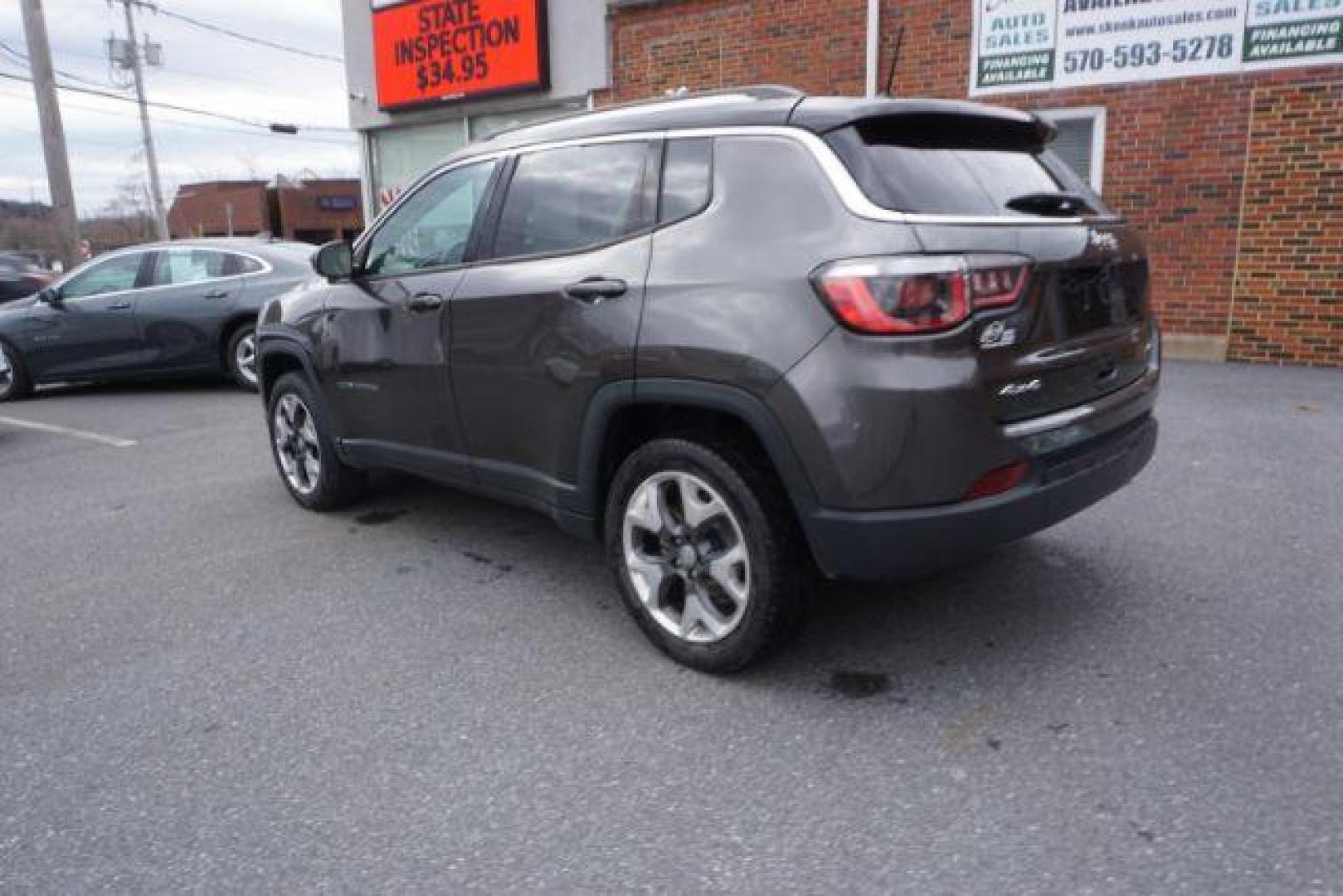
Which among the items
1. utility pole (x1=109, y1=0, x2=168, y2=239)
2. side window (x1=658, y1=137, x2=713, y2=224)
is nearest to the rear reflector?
side window (x1=658, y1=137, x2=713, y2=224)

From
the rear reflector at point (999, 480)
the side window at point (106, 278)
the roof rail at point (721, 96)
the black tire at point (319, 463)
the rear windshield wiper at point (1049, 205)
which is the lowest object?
the black tire at point (319, 463)

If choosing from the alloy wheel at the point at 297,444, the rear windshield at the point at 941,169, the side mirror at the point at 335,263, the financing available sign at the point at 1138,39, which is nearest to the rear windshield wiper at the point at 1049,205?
the rear windshield at the point at 941,169

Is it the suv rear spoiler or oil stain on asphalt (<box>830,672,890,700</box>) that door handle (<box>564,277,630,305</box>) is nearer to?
the suv rear spoiler

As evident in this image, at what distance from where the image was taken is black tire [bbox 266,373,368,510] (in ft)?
16.2

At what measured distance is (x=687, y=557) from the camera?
3213 mm

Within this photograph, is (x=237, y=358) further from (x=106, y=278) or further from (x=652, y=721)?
(x=652, y=721)

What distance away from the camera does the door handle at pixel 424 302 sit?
4008 mm

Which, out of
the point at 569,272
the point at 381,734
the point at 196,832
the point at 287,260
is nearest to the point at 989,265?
the point at 569,272

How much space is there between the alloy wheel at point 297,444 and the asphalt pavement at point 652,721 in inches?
17.1

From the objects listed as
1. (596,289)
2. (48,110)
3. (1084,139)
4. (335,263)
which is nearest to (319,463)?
(335,263)

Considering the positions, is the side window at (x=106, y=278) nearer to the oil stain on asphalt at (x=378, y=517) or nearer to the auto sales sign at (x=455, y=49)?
the auto sales sign at (x=455, y=49)

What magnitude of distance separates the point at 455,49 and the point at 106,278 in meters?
6.47

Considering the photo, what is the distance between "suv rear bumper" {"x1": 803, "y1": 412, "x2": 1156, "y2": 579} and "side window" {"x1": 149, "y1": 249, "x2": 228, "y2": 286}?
8.30 metres

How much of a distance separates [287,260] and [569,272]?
6.91 metres
